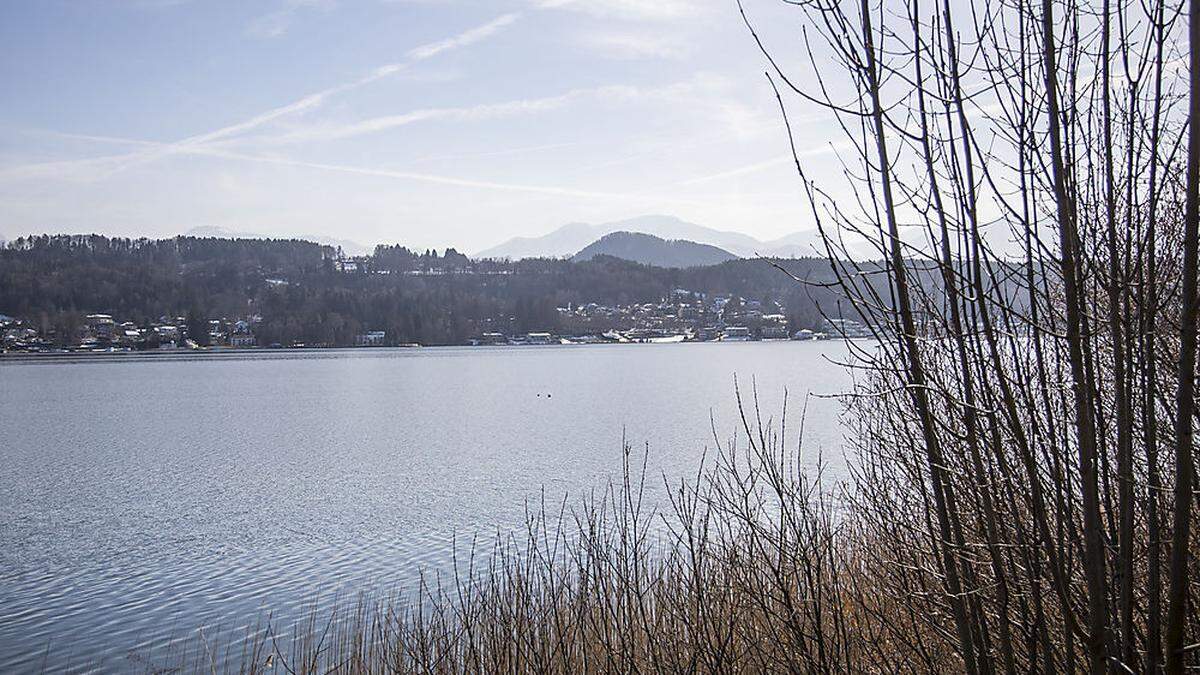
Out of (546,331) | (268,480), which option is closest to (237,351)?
(546,331)

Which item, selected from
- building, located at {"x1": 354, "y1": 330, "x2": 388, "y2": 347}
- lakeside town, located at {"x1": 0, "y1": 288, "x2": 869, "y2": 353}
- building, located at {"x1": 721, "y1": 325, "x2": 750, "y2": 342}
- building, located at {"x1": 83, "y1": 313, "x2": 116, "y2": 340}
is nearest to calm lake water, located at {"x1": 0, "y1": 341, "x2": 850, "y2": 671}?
lakeside town, located at {"x1": 0, "y1": 288, "x2": 869, "y2": 353}

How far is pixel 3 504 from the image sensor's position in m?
23.6

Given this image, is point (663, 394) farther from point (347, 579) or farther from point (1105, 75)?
point (1105, 75)

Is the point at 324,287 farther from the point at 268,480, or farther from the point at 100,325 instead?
the point at 268,480

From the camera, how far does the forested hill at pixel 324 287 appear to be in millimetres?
129000

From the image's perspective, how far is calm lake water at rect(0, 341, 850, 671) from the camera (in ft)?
51.2

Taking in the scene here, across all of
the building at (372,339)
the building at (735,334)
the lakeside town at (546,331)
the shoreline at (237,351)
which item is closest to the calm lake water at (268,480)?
the shoreline at (237,351)

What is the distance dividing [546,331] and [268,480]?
378 ft

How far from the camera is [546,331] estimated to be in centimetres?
14275

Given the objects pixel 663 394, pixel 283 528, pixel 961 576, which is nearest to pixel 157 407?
pixel 663 394

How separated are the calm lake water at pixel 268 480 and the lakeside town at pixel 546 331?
58.6m

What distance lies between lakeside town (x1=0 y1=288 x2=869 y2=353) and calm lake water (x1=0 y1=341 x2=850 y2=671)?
5860 cm

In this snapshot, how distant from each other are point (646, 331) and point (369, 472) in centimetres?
11703

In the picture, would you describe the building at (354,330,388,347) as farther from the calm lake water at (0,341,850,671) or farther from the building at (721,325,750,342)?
the calm lake water at (0,341,850,671)
